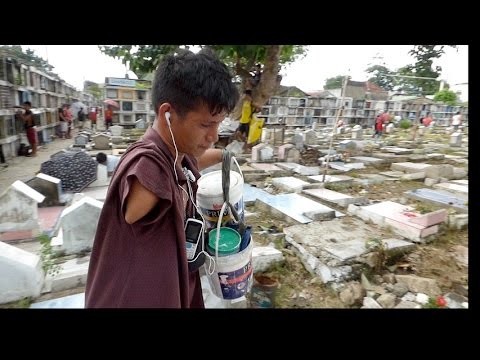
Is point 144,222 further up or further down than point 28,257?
further up

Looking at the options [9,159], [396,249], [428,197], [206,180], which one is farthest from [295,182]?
[9,159]

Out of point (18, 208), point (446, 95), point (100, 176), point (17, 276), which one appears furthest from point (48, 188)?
point (446, 95)

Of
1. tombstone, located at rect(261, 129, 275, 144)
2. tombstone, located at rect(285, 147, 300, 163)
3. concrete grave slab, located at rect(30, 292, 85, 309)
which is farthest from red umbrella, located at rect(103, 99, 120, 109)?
concrete grave slab, located at rect(30, 292, 85, 309)

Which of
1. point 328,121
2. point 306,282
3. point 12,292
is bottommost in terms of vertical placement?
point 306,282

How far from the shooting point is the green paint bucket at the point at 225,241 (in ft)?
4.05

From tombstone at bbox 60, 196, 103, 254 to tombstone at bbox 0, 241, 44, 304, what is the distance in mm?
576

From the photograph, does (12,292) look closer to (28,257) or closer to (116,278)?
(28,257)

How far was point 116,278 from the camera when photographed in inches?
38.2

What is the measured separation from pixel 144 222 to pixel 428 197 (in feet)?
16.6

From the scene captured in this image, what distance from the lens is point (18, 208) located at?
125 inches

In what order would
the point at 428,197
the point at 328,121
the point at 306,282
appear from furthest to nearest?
the point at 328,121
the point at 428,197
the point at 306,282

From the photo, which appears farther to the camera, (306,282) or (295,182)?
(295,182)

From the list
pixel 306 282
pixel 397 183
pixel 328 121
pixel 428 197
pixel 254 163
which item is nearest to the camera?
pixel 306 282

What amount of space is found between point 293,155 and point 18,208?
6.39 meters
